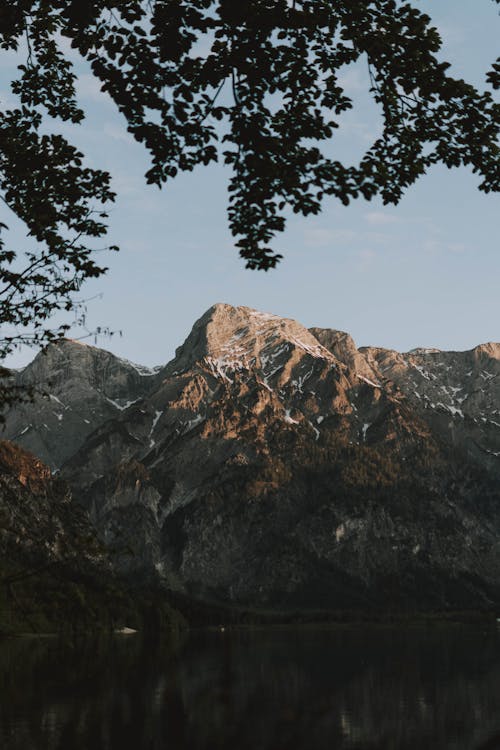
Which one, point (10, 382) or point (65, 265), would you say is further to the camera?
point (65, 265)

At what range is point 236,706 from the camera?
119 metres

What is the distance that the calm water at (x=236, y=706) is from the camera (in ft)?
304

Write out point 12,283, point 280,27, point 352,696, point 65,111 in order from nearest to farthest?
point 280,27 < point 12,283 < point 65,111 < point 352,696

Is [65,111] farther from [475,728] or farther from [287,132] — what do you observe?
[475,728]

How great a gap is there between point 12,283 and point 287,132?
693 cm

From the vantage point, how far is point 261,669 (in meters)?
176

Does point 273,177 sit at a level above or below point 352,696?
above

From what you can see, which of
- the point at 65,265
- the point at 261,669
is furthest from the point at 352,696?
the point at 65,265

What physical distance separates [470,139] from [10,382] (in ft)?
37.4

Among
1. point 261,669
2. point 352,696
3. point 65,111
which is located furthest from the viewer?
point 261,669

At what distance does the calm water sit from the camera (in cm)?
9262

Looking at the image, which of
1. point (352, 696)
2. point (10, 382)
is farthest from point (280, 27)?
point (352, 696)

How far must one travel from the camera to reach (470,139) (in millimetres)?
20141

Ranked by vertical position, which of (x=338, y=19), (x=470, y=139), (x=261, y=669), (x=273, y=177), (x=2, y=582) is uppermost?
(x=338, y=19)
